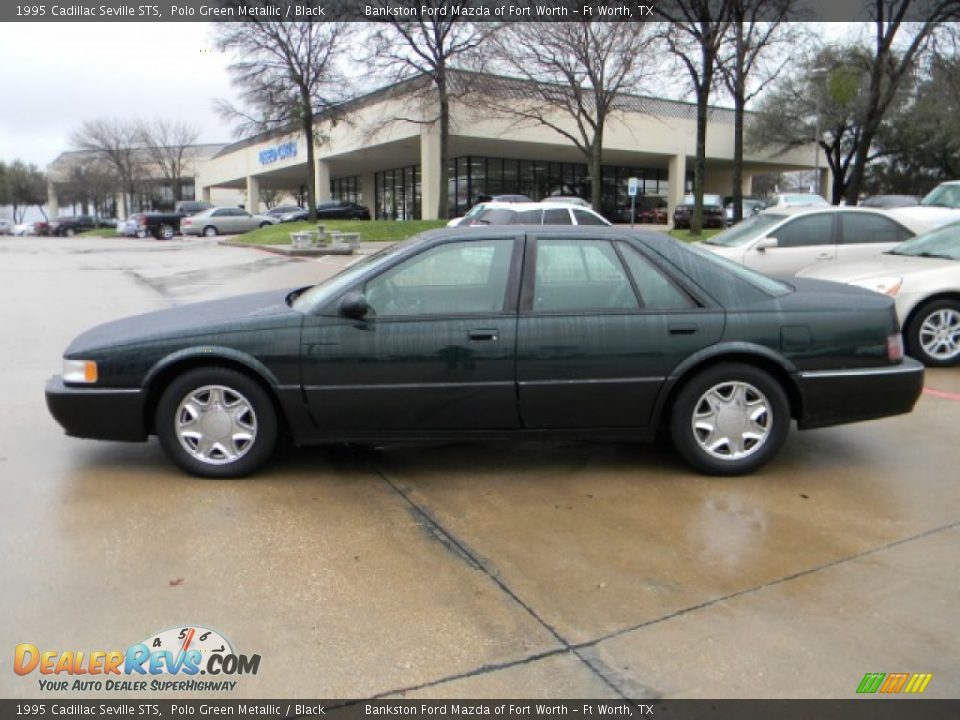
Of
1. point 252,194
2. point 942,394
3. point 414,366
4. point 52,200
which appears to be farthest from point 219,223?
point 52,200

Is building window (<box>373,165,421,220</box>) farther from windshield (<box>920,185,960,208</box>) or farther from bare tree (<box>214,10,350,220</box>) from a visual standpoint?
windshield (<box>920,185,960,208</box>)

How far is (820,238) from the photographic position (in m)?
10.5

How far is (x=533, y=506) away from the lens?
414 cm

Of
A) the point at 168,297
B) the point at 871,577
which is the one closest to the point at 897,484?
the point at 871,577

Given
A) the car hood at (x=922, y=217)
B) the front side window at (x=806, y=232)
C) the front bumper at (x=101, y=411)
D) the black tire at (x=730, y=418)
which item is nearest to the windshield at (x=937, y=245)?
the front side window at (x=806, y=232)

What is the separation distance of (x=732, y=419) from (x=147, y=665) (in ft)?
10.7

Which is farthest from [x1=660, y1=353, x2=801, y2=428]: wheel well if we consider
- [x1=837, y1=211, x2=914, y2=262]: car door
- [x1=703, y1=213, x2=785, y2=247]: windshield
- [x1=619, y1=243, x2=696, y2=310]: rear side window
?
[x1=837, y1=211, x2=914, y2=262]: car door

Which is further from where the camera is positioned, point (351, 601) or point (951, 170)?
point (951, 170)

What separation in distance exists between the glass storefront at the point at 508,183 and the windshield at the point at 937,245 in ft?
104

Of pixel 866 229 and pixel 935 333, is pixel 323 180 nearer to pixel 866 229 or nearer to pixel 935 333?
pixel 866 229

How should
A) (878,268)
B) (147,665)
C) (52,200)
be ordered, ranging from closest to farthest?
(147,665)
(878,268)
(52,200)

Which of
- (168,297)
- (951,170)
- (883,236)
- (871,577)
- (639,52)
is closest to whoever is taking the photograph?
(871,577)

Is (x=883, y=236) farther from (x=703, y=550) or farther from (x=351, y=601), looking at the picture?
(x=351, y=601)

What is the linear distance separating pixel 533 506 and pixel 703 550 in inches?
36.8
